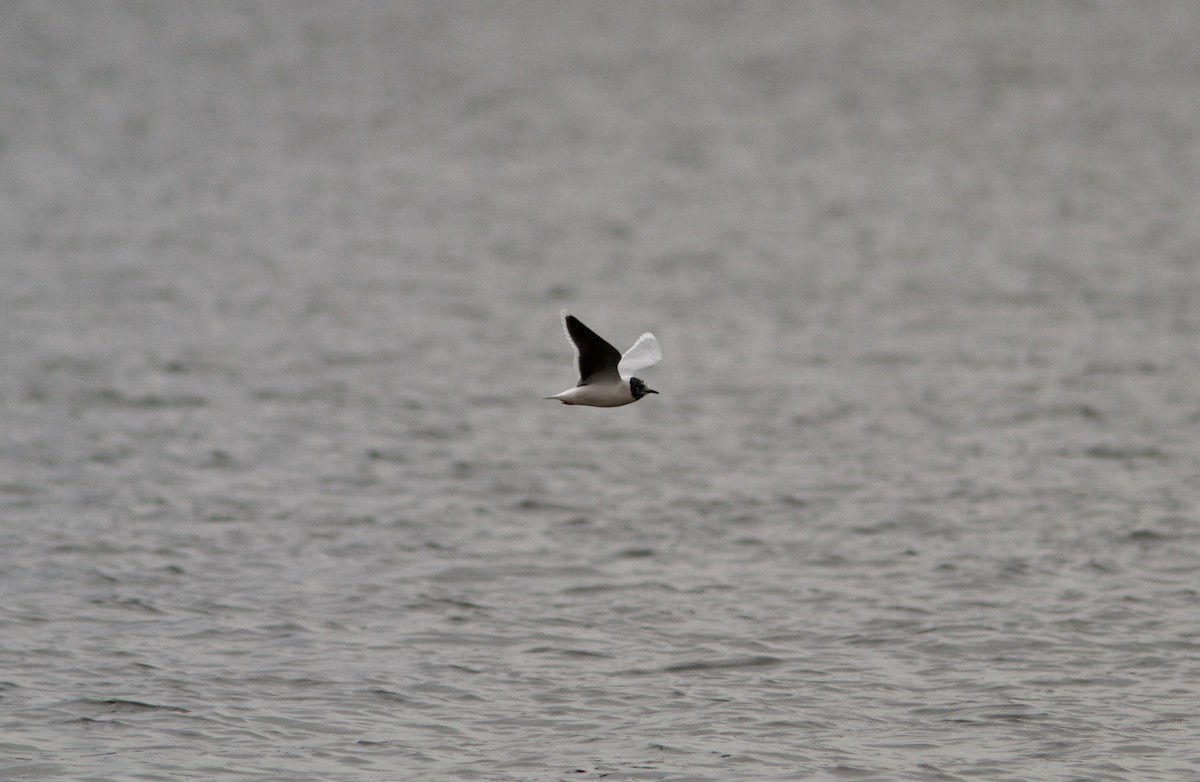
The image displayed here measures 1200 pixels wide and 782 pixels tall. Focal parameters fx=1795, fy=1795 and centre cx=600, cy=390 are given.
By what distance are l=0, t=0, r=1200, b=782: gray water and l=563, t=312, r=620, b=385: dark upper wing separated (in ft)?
10.0

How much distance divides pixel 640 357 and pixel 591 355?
841 mm

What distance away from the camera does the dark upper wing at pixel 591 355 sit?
497 inches

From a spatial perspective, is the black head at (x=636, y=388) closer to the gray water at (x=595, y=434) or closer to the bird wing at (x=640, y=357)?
the bird wing at (x=640, y=357)

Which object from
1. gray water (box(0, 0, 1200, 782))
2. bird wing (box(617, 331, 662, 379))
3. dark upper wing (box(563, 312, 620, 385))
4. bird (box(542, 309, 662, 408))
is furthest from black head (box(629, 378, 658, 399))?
gray water (box(0, 0, 1200, 782))

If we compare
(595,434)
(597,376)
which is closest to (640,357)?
(597,376)

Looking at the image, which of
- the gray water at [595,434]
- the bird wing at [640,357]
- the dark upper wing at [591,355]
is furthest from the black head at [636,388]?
the gray water at [595,434]

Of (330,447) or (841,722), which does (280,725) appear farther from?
(330,447)

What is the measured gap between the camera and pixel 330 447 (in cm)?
2308

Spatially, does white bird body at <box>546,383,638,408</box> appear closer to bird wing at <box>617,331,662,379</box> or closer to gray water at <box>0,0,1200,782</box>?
bird wing at <box>617,331,662,379</box>

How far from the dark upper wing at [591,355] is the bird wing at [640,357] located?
156 mm

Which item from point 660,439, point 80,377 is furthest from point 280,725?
point 80,377

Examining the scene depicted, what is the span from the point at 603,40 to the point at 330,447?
1679 inches

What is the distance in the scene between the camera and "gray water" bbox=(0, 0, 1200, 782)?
48.2 ft

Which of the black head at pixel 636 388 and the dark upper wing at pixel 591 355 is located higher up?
the dark upper wing at pixel 591 355
